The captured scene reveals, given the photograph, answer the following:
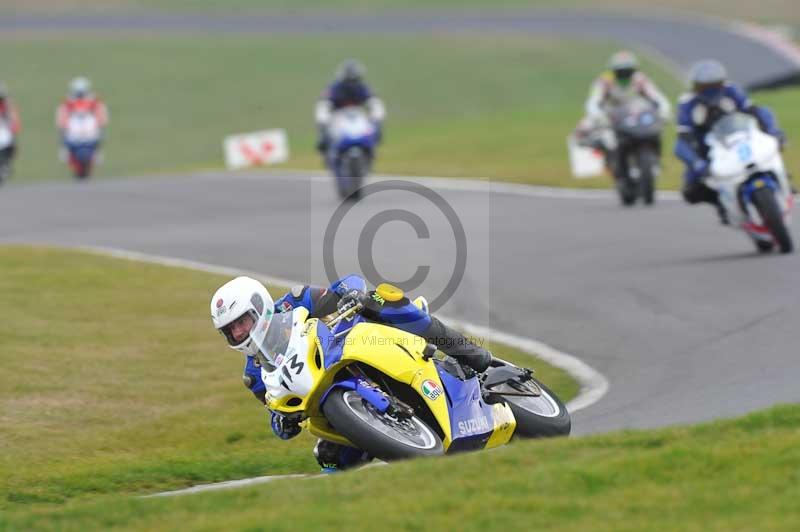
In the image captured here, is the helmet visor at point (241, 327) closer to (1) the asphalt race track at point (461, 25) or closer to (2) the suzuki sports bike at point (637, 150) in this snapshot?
(2) the suzuki sports bike at point (637, 150)

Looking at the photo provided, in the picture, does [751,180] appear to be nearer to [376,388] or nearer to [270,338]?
[376,388]

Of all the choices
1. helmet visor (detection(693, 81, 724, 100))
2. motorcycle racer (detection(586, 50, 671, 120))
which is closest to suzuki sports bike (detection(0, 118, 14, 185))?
motorcycle racer (detection(586, 50, 671, 120))

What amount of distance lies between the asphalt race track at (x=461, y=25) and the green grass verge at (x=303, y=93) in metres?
1.38

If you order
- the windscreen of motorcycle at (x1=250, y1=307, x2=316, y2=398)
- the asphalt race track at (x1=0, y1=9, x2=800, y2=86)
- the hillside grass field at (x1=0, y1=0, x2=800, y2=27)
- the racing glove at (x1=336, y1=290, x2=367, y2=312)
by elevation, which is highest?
the hillside grass field at (x1=0, y1=0, x2=800, y2=27)

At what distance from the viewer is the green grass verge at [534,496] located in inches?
218

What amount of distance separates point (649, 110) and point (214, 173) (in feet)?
36.0

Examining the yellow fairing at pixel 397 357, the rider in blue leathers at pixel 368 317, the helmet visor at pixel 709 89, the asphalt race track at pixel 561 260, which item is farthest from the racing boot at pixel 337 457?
the helmet visor at pixel 709 89

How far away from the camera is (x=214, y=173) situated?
27219 millimetres

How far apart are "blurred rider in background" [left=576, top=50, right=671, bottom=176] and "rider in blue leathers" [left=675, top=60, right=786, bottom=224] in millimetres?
4758

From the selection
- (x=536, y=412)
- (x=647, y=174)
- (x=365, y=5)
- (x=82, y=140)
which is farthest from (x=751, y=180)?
(x=365, y=5)

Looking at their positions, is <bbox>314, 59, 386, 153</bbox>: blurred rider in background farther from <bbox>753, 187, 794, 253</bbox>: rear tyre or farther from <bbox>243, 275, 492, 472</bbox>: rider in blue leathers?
<bbox>243, 275, 492, 472</bbox>: rider in blue leathers

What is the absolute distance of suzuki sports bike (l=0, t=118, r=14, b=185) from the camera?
27906 mm

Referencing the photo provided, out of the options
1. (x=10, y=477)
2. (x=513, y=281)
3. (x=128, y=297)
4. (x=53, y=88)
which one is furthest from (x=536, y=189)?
(x=53, y=88)

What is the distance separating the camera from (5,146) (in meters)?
28.0
